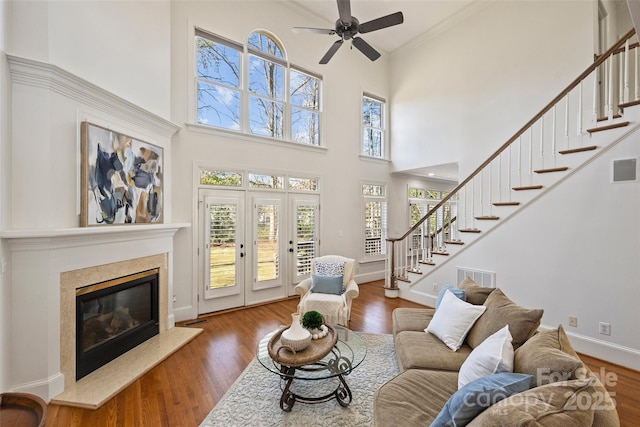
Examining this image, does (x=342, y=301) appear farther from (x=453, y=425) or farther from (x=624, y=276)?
(x=624, y=276)

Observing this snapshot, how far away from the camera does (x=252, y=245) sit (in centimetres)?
466

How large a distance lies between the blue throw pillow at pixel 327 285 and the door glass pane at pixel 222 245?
148 centimetres

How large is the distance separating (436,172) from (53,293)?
23.2ft

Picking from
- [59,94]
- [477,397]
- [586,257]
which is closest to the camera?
[477,397]

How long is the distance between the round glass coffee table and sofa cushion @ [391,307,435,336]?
48 cm

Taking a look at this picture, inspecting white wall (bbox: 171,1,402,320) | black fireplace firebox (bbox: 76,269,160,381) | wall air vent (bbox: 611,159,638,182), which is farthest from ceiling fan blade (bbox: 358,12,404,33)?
black fireplace firebox (bbox: 76,269,160,381)

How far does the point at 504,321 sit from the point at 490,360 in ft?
2.06

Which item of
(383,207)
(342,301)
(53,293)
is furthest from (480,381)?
(383,207)

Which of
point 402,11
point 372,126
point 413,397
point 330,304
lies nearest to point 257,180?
point 330,304

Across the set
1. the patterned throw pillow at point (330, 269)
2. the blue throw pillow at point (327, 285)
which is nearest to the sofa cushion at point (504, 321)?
the blue throw pillow at point (327, 285)

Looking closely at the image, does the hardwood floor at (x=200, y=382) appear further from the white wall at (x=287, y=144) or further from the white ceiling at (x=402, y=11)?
the white ceiling at (x=402, y=11)

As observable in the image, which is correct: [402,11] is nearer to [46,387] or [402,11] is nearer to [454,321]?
[454,321]

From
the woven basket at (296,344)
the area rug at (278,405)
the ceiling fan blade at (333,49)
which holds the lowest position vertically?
the area rug at (278,405)

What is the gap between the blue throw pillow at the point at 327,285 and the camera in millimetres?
3822
